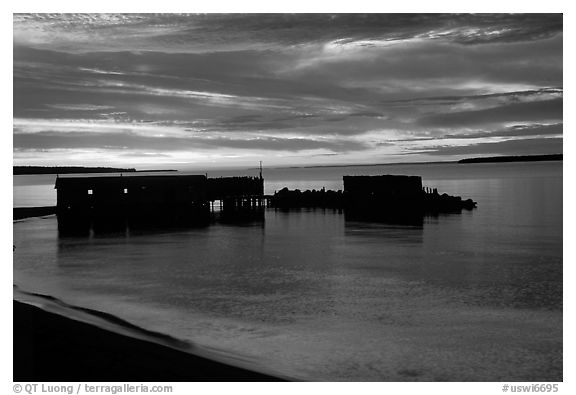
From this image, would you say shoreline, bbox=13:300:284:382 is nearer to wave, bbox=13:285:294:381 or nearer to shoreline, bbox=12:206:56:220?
wave, bbox=13:285:294:381

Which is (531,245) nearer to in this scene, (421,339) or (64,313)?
(421,339)

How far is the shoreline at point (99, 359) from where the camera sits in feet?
37.5

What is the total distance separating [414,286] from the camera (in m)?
23.0

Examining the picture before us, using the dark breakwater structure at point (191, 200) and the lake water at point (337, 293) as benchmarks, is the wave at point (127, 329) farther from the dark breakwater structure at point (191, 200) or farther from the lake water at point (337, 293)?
the dark breakwater structure at point (191, 200)

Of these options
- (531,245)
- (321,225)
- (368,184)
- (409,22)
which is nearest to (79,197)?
(321,225)

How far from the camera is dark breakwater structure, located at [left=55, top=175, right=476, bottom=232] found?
54.4 metres

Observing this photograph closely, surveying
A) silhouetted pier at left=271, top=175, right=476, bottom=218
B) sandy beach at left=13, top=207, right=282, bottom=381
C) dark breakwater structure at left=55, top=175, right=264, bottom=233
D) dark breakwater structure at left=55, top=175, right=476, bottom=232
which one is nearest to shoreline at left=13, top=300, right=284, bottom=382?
sandy beach at left=13, top=207, right=282, bottom=381

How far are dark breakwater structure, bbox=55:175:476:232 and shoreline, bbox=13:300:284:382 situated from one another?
105 ft

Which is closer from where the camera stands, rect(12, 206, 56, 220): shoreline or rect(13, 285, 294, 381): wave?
rect(13, 285, 294, 381): wave

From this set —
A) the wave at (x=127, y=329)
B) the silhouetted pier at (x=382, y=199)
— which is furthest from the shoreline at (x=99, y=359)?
the silhouetted pier at (x=382, y=199)

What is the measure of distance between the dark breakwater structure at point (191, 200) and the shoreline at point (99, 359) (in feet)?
105

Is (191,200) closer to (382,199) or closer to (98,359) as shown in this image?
(382,199)
